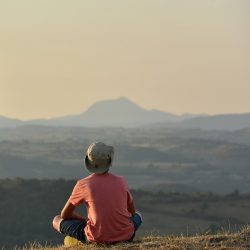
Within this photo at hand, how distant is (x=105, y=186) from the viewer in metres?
11.0

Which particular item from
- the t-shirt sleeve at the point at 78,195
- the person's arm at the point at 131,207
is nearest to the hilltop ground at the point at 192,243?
the person's arm at the point at 131,207

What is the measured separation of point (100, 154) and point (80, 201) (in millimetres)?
725

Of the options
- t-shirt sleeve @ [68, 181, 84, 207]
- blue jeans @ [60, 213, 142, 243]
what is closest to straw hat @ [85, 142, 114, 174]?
t-shirt sleeve @ [68, 181, 84, 207]

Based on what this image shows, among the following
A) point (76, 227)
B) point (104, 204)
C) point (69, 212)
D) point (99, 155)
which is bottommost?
point (76, 227)

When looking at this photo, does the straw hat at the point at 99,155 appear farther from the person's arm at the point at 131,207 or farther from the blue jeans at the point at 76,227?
the blue jeans at the point at 76,227

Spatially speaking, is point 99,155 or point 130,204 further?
point 130,204

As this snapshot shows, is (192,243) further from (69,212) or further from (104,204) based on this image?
(69,212)

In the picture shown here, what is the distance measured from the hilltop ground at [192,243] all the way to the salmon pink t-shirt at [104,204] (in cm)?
20

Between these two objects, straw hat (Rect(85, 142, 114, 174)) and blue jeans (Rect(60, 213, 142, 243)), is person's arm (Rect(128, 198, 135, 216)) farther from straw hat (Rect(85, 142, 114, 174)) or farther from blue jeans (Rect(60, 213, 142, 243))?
straw hat (Rect(85, 142, 114, 174))

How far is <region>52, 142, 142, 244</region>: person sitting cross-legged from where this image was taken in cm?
1091

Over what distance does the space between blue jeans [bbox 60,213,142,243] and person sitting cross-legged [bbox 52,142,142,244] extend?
0.09m

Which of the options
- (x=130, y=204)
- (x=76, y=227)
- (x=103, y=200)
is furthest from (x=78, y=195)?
(x=130, y=204)

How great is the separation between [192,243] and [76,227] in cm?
177

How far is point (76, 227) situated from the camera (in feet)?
37.1
